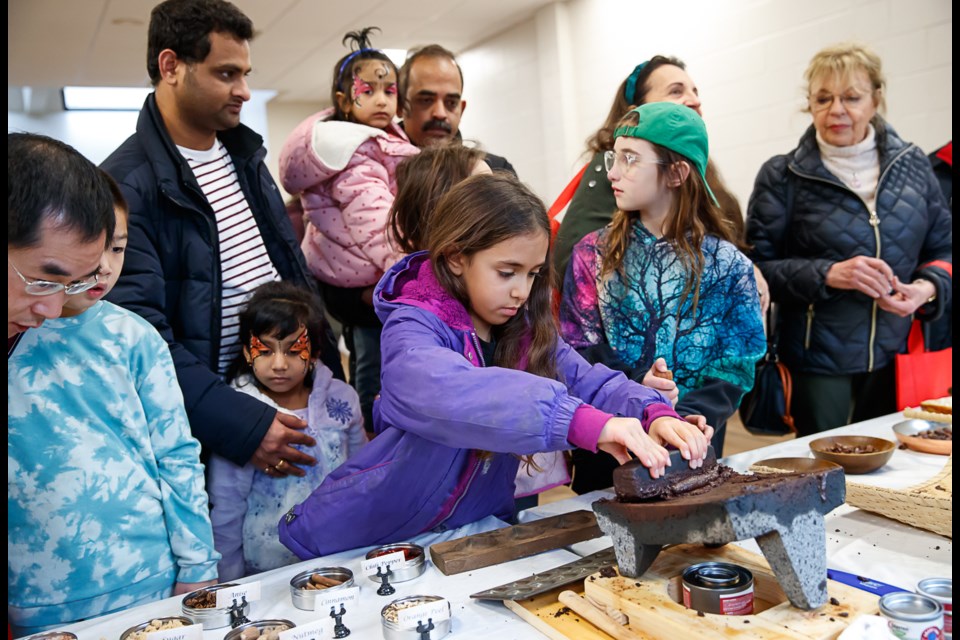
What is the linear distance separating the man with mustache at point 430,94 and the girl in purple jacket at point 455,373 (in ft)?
3.56

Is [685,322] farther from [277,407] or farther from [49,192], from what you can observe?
[49,192]

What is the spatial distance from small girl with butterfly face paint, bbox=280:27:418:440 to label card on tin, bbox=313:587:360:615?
117cm

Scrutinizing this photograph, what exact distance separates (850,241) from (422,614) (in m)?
2.12

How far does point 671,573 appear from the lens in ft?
4.14

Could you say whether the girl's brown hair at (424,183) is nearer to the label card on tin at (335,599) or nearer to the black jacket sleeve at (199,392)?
the black jacket sleeve at (199,392)

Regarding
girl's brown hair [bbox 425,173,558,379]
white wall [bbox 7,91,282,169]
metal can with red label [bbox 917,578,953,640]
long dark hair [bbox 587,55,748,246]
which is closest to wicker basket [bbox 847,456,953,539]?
metal can with red label [bbox 917,578,953,640]

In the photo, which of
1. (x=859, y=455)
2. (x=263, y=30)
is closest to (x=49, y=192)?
(x=859, y=455)

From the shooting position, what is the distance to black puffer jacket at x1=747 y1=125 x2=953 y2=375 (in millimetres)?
2670

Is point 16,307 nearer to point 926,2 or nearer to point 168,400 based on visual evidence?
point 168,400

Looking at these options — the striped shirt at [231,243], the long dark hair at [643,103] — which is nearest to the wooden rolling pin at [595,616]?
the striped shirt at [231,243]

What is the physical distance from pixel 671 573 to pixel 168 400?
3.34 feet

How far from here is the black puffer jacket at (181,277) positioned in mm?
1908

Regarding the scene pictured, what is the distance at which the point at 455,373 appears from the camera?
4.48 ft

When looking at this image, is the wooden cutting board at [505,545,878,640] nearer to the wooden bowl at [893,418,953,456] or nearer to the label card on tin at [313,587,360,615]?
the label card on tin at [313,587,360,615]
